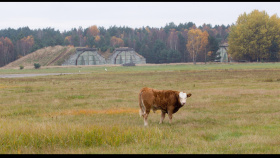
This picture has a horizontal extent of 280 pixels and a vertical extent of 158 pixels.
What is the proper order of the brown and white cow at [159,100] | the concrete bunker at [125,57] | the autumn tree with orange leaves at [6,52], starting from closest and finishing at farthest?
the brown and white cow at [159,100] → the concrete bunker at [125,57] → the autumn tree with orange leaves at [6,52]

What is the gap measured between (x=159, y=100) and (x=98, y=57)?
14409 cm

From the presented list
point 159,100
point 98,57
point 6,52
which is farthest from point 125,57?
point 159,100

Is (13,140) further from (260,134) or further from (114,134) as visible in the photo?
(260,134)

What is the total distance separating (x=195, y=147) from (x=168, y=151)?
0.98 metres

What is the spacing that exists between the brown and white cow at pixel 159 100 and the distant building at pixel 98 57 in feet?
452

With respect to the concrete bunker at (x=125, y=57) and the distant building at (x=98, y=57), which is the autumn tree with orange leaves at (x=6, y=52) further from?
the concrete bunker at (x=125, y=57)

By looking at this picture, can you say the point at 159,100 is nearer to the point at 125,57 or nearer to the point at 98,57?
the point at 125,57

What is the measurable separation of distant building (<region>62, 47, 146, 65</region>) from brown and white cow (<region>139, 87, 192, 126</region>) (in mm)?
137684

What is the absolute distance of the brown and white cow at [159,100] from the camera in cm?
1453

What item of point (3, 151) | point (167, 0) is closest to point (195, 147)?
point (167, 0)

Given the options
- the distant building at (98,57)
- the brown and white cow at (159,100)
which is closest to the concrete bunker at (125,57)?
the distant building at (98,57)

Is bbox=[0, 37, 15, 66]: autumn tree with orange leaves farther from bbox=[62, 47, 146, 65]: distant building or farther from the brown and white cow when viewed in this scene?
the brown and white cow

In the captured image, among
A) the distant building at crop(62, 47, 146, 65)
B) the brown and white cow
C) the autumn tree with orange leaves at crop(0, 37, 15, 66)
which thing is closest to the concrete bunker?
the distant building at crop(62, 47, 146, 65)

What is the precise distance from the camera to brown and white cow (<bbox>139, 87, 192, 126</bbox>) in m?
14.5
